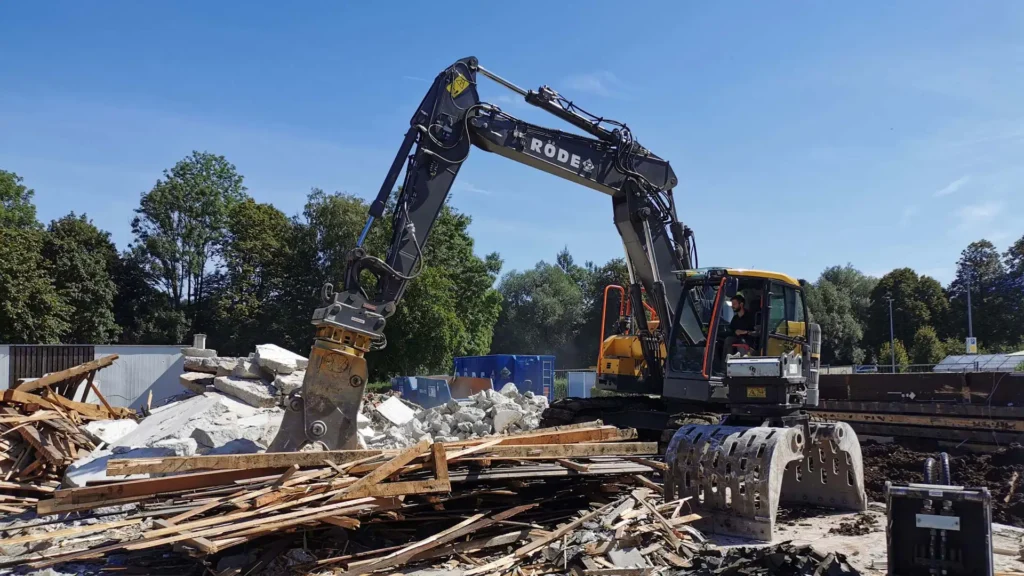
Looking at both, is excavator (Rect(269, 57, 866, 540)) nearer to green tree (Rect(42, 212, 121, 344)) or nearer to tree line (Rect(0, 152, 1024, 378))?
tree line (Rect(0, 152, 1024, 378))

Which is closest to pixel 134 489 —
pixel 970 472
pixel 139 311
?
pixel 970 472

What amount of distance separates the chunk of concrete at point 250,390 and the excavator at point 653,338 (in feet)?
12.6

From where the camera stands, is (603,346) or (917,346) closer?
(603,346)

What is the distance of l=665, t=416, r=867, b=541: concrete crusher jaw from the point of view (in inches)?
274

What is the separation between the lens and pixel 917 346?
44.2 m

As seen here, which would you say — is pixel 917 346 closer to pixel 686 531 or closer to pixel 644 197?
pixel 644 197

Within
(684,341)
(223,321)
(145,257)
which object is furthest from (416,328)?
(684,341)

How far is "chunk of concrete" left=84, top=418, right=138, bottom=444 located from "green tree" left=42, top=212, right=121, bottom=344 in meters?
28.6

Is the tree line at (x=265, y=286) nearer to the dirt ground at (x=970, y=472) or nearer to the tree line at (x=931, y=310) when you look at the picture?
the tree line at (x=931, y=310)

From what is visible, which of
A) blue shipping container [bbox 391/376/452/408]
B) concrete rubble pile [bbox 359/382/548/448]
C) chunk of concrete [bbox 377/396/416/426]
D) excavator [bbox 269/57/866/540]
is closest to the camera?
excavator [bbox 269/57/866/540]

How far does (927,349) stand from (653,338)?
3965 cm

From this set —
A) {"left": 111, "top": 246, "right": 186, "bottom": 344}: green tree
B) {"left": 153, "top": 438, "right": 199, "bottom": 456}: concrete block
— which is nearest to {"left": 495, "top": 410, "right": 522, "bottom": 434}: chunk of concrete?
{"left": 153, "top": 438, "right": 199, "bottom": 456}: concrete block

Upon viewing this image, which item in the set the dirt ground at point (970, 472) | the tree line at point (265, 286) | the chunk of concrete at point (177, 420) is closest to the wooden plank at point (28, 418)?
the chunk of concrete at point (177, 420)

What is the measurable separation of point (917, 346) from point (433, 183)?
43.0 meters
